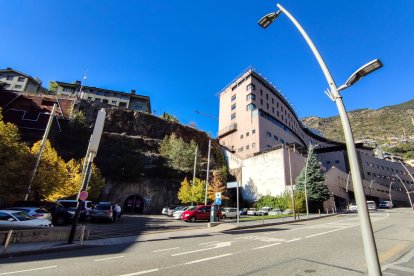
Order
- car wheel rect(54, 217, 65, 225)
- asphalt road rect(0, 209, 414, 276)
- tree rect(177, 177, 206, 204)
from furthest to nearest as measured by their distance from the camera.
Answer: tree rect(177, 177, 206, 204), car wheel rect(54, 217, 65, 225), asphalt road rect(0, 209, 414, 276)

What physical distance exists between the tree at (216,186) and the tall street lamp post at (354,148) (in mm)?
43724

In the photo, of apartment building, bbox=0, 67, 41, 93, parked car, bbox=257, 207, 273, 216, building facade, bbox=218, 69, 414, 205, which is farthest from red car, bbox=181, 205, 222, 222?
apartment building, bbox=0, 67, 41, 93

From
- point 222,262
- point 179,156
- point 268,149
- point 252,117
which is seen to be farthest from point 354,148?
point 252,117

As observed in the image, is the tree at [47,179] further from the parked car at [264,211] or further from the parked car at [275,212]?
the parked car at [275,212]

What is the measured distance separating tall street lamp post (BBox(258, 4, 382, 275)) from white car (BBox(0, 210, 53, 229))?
Result: 18198 millimetres

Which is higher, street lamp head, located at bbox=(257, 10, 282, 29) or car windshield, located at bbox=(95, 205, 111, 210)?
street lamp head, located at bbox=(257, 10, 282, 29)

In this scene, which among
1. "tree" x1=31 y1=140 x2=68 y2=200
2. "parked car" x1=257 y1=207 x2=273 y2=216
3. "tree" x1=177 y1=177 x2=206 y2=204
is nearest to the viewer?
"tree" x1=31 y1=140 x2=68 y2=200

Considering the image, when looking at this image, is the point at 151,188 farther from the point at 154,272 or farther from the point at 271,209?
→ the point at 154,272

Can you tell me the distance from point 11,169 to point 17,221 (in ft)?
43.3

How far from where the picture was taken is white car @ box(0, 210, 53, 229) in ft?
50.2

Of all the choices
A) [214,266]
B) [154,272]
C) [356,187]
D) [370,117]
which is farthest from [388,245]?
[370,117]

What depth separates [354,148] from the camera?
16.3 ft

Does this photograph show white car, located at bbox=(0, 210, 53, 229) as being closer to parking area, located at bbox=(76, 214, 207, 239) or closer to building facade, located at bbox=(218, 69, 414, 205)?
parking area, located at bbox=(76, 214, 207, 239)

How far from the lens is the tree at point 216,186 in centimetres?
4875
